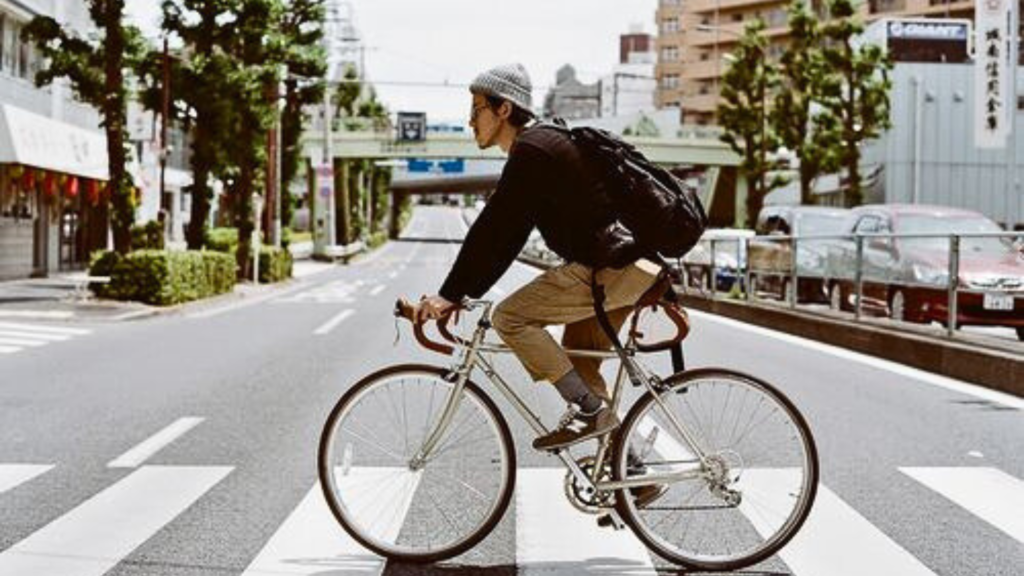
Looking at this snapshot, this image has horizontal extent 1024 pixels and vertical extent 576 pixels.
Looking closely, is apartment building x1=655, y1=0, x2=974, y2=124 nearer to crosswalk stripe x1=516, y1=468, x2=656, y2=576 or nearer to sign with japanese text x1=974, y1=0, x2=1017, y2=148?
sign with japanese text x1=974, y1=0, x2=1017, y2=148

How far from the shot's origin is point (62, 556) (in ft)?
14.6

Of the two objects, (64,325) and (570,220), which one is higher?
(570,220)

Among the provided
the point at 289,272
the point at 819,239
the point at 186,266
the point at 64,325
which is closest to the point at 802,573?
the point at 819,239

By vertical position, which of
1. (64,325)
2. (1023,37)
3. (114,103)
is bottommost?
(64,325)

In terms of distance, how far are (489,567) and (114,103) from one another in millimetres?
20135

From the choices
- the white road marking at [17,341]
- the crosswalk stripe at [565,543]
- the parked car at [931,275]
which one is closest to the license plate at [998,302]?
the parked car at [931,275]

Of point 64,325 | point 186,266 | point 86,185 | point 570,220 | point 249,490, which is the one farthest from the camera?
point 86,185

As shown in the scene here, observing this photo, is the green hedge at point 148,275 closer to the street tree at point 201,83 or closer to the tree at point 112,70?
the tree at point 112,70

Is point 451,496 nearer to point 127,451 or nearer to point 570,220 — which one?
point 570,220

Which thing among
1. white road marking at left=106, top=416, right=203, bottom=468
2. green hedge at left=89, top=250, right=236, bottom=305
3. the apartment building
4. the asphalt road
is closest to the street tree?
green hedge at left=89, top=250, right=236, bottom=305

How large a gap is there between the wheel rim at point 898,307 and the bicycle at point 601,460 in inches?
371

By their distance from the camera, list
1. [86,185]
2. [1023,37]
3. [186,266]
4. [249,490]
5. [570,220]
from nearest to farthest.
A: [570,220]
[249,490]
[186,266]
[86,185]
[1023,37]

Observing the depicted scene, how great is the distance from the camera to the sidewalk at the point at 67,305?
1877 centimetres

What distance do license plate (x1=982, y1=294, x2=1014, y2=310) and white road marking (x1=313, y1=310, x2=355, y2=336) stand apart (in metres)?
8.08
